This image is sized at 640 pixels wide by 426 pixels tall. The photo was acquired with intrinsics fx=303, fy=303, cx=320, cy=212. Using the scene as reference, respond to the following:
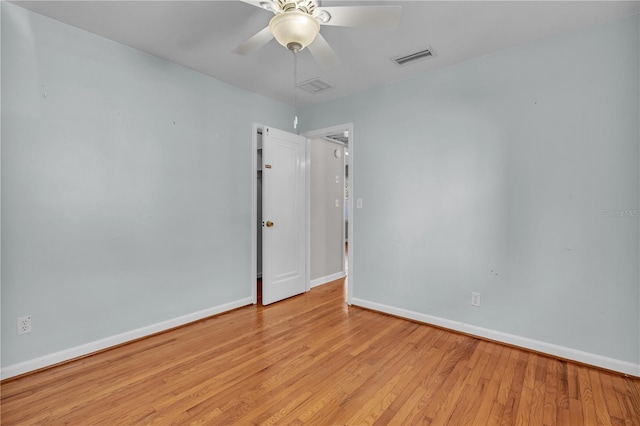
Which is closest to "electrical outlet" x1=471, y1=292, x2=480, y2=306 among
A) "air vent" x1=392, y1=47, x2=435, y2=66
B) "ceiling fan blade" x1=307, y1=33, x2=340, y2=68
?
"air vent" x1=392, y1=47, x2=435, y2=66

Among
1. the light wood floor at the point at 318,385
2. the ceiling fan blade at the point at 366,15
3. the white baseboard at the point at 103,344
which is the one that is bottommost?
the light wood floor at the point at 318,385

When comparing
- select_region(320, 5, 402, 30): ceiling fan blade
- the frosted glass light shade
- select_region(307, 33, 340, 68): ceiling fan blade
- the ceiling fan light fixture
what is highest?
the ceiling fan light fixture

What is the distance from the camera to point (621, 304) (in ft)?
7.30

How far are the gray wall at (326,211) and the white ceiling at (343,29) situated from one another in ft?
5.35

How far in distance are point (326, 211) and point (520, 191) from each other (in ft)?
8.76

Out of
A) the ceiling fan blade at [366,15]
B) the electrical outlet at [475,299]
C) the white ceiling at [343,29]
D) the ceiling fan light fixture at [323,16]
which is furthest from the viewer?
the electrical outlet at [475,299]

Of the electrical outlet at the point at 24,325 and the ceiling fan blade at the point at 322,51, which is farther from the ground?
the ceiling fan blade at the point at 322,51

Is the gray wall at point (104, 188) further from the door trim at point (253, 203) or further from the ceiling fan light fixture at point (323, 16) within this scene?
the ceiling fan light fixture at point (323, 16)

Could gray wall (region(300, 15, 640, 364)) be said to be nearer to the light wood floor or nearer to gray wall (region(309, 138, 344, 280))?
the light wood floor

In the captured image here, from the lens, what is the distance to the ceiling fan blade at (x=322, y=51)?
1.88 m

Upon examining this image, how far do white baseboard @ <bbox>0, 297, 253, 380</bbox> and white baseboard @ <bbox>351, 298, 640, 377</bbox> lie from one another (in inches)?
75.8

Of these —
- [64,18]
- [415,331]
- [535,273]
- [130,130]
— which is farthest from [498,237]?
[64,18]

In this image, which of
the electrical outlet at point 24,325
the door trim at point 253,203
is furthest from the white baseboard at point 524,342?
the electrical outlet at point 24,325

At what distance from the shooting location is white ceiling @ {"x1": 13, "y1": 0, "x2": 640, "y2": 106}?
210 centimetres
